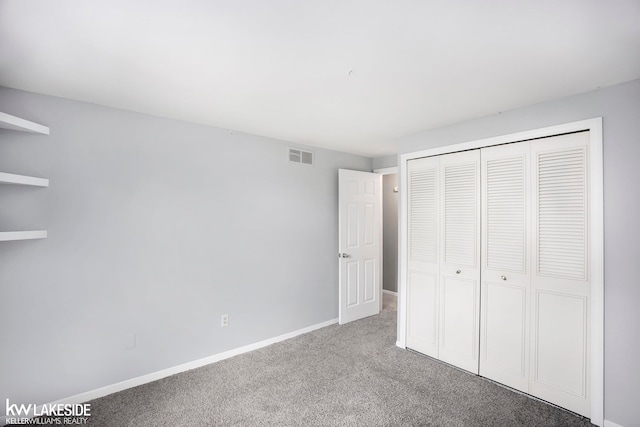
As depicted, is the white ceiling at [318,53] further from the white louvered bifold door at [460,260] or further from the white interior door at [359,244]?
the white interior door at [359,244]

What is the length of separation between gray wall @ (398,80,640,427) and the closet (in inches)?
4.9

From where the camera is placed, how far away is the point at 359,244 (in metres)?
4.27

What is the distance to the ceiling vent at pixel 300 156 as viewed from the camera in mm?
3732

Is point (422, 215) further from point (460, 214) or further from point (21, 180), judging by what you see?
point (21, 180)

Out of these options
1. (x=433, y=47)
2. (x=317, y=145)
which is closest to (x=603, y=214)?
(x=433, y=47)

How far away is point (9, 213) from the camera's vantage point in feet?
7.06

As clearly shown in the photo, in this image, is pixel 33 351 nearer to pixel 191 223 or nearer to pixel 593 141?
pixel 191 223

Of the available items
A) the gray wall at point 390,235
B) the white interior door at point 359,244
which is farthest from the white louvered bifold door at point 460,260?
the gray wall at point 390,235

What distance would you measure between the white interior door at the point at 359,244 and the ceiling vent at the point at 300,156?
0.46 metres

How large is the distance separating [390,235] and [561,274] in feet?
11.5

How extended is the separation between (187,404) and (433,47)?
298cm

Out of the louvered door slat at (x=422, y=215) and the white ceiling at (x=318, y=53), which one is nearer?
the white ceiling at (x=318, y=53)

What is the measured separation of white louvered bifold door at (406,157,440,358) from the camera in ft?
10.3

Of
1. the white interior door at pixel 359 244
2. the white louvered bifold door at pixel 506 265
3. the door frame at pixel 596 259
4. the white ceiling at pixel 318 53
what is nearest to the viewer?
the white ceiling at pixel 318 53
